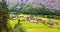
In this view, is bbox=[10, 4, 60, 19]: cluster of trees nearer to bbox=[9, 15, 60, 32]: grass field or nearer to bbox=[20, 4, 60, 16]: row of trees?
bbox=[20, 4, 60, 16]: row of trees

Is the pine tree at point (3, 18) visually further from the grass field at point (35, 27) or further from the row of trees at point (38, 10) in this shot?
the row of trees at point (38, 10)

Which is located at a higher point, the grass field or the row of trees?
the row of trees

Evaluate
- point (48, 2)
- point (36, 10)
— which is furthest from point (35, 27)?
point (48, 2)

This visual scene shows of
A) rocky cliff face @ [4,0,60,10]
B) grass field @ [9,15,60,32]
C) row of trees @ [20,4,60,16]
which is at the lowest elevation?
grass field @ [9,15,60,32]

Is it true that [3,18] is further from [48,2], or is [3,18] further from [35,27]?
[48,2]

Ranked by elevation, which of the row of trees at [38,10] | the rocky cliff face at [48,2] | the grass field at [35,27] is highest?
the rocky cliff face at [48,2]

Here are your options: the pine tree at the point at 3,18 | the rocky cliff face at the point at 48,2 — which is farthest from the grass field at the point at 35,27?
the rocky cliff face at the point at 48,2

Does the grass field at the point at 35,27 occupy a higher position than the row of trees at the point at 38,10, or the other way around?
the row of trees at the point at 38,10

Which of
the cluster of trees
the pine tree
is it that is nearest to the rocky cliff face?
the cluster of trees

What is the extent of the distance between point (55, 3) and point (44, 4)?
0.12 meters

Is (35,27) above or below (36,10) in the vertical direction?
below

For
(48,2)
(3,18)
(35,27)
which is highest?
(48,2)

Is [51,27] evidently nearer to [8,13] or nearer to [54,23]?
[54,23]

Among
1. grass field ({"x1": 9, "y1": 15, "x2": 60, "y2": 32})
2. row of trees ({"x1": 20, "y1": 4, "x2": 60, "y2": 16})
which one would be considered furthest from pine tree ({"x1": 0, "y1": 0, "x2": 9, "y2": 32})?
row of trees ({"x1": 20, "y1": 4, "x2": 60, "y2": 16})
